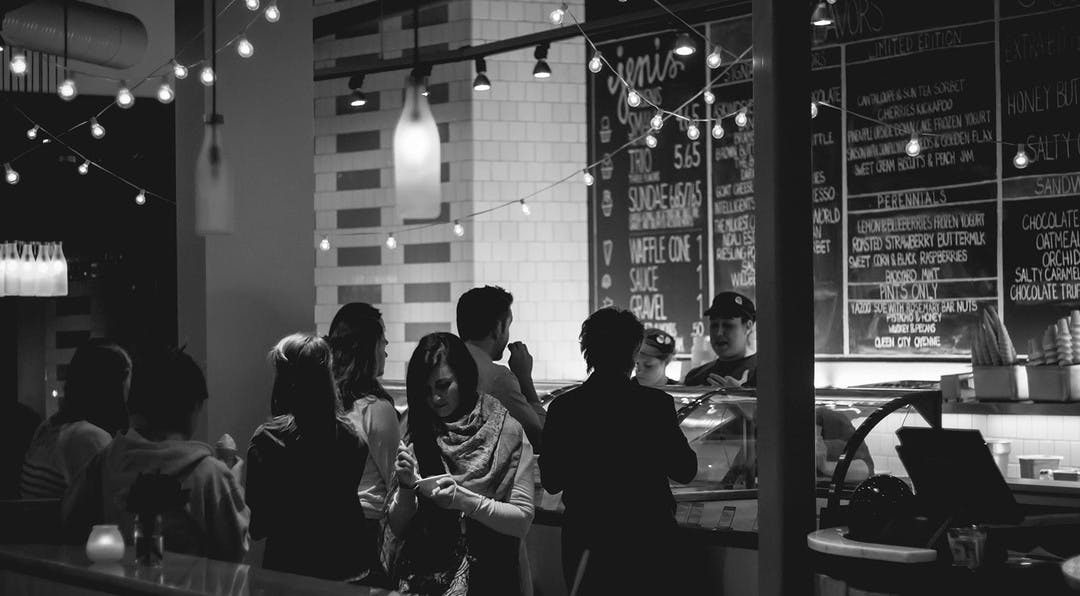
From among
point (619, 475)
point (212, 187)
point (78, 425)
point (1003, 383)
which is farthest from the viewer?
point (1003, 383)

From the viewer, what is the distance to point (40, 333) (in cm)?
982

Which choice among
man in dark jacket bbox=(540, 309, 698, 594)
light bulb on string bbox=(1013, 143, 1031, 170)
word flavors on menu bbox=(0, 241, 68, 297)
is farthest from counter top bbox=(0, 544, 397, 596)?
word flavors on menu bbox=(0, 241, 68, 297)

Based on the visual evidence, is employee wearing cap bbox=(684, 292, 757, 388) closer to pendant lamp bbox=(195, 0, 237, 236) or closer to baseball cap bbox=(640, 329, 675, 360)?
baseball cap bbox=(640, 329, 675, 360)

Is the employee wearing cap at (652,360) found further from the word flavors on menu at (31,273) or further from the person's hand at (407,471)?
the word flavors on menu at (31,273)

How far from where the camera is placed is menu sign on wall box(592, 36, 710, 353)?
7301 mm

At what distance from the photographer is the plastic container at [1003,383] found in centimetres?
541

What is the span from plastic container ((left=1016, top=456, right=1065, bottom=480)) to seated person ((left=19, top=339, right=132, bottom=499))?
406cm

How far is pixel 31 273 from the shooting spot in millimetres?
8625

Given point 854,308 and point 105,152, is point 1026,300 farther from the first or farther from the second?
point 105,152

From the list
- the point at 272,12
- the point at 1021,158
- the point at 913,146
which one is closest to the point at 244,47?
the point at 272,12

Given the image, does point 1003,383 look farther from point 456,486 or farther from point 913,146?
point 456,486

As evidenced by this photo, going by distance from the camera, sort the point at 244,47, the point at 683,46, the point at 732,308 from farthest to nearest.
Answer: the point at 683,46, the point at 732,308, the point at 244,47

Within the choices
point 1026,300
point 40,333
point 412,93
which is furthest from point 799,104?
point 40,333

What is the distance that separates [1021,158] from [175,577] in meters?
4.64
